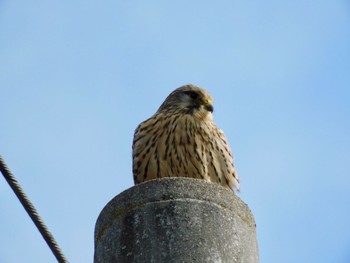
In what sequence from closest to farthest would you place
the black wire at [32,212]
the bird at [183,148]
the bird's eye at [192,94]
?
the black wire at [32,212] < the bird at [183,148] < the bird's eye at [192,94]

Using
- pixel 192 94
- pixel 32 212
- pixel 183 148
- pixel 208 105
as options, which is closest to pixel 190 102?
pixel 192 94

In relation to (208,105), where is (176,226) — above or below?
below

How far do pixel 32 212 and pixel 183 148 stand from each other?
2.76 metres

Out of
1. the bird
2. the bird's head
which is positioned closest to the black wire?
the bird

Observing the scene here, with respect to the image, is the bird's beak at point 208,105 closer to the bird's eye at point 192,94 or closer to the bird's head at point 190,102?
the bird's head at point 190,102

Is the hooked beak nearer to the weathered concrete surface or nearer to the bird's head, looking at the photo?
the bird's head

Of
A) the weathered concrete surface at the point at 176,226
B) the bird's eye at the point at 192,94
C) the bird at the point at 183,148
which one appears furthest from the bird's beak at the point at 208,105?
the weathered concrete surface at the point at 176,226

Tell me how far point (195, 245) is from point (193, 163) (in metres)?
2.78

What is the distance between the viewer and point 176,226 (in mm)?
3848

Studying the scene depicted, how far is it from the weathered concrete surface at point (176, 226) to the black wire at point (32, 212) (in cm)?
20

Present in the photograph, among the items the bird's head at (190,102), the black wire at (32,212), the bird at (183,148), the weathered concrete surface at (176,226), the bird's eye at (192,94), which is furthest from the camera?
the bird's eye at (192,94)

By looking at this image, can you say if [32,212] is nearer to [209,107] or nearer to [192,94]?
[209,107]

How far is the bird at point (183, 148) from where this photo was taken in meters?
6.56

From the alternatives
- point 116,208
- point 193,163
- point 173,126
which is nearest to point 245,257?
point 116,208
